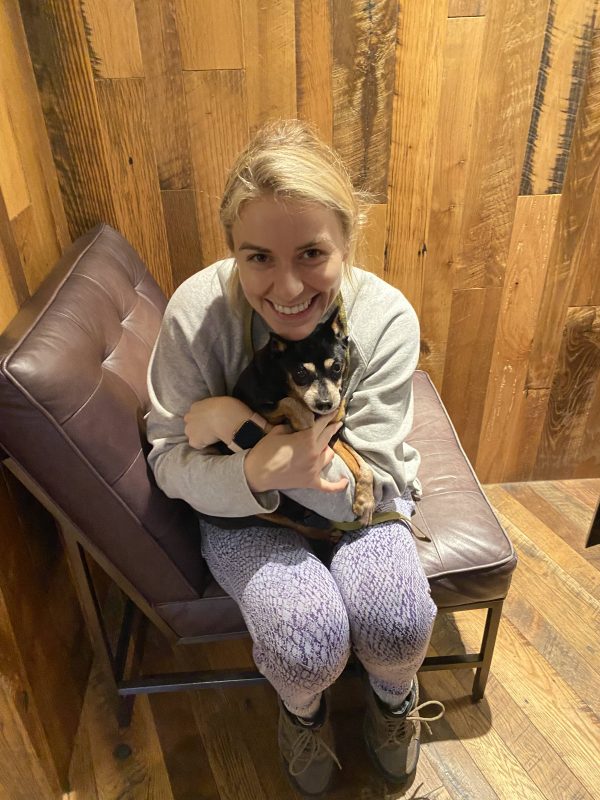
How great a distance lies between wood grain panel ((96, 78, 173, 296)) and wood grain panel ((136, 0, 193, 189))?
0.02 m

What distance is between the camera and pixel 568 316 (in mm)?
1679

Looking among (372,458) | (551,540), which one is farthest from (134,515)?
(551,540)

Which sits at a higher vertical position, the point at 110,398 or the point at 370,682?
the point at 110,398

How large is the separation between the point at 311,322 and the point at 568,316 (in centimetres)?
107

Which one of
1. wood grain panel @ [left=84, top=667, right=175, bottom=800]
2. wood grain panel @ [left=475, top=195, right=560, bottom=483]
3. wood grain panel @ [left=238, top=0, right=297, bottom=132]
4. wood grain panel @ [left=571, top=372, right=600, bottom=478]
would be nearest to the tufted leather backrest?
wood grain panel @ [left=84, top=667, right=175, bottom=800]

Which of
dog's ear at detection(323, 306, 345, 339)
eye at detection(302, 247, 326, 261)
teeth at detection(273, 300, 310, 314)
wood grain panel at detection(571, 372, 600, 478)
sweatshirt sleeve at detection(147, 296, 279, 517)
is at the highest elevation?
eye at detection(302, 247, 326, 261)

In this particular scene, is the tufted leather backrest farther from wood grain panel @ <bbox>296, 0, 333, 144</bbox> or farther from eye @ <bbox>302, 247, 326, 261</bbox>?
wood grain panel @ <bbox>296, 0, 333, 144</bbox>

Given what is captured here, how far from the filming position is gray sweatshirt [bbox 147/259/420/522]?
99 centimetres

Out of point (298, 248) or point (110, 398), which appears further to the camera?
point (110, 398)

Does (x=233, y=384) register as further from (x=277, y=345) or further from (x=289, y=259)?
(x=289, y=259)

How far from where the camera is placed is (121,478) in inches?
38.4

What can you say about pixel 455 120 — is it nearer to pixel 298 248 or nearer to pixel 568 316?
pixel 568 316

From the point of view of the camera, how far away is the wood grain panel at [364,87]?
129cm

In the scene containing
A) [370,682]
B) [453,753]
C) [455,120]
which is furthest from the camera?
[455,120]
